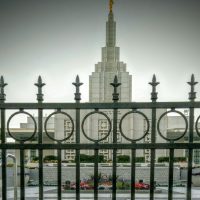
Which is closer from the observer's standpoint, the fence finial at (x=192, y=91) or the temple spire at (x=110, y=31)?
the fence finial at (x=192, y=91)

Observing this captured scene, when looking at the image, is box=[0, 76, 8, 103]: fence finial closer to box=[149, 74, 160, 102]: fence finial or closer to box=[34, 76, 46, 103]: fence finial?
box=[34, 76, 46, 103]: fence finial

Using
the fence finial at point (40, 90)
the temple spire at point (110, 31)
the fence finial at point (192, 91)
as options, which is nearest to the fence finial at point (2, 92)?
the fence finial at point (40, 90)

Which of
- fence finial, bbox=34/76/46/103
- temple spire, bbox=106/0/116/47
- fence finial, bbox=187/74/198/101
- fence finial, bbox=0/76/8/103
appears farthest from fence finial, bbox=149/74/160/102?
temple spire, bbox=106/0/116/47

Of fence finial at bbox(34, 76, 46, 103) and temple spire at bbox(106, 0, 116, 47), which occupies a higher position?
temple spire at bbox(106, 0, 116, 47)

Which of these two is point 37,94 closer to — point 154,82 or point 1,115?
point 1,115

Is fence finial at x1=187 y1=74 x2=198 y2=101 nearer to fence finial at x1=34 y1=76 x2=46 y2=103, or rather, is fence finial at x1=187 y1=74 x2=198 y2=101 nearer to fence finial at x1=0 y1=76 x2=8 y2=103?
fence finial at x1=34 y1=76 x2=46 y2=103

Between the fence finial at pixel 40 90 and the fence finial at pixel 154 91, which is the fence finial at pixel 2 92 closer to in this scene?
the fence finial at pixel 40 90

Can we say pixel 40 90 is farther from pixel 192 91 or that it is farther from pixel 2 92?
pixel 192 91

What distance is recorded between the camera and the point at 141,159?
32219 mm

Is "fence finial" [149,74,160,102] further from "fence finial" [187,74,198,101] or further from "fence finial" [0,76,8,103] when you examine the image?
"fence finial" [0,76,8,103]

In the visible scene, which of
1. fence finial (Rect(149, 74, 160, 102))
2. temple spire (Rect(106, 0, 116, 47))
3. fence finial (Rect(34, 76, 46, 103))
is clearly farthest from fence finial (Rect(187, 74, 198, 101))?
temple spire (Rect(106, 0, 116, 47))

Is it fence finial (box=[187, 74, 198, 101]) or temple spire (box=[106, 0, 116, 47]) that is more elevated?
temple spire (box=[106, 0, 116, 47])

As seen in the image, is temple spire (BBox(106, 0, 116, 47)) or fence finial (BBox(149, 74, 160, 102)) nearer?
fence finial (BBox(149, 74, 160, 102))

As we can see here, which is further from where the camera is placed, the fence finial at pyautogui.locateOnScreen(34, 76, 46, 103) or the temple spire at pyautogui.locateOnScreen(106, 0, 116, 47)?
the temple spire at pyautogui.locateOnScreen(106, 0, 116, 47)
